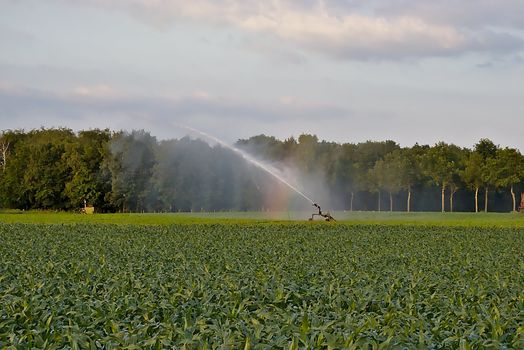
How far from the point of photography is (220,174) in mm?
116688

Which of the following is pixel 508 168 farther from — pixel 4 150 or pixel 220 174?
pixel 4 150

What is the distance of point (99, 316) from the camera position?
12.3 m

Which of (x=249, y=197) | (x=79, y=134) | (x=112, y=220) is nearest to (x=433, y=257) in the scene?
(x=112, y=220)

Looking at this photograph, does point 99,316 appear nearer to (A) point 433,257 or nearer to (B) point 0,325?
(B) point 0,325

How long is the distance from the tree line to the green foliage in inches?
2887

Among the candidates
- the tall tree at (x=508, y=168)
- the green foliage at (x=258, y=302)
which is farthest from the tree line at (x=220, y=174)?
the green foliage at (x=258, y=302)

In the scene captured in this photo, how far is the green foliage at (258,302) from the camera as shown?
9.62 meters

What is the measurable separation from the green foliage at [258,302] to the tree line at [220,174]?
73320 mm

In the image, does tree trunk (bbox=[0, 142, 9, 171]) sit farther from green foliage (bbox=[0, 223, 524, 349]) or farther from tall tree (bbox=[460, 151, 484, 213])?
green foliage (bbox=[0, 223, 524, 349])

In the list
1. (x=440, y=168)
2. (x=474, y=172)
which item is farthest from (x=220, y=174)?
(x=474, y=172)

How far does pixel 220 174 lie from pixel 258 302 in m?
102

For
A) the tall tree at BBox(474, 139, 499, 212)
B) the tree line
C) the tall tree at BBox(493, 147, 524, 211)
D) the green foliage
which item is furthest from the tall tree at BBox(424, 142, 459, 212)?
the green foliage

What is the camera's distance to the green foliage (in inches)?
379

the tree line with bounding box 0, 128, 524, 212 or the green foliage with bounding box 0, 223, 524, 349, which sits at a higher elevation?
the tree line with bounding box 0, 128, 524, 212
